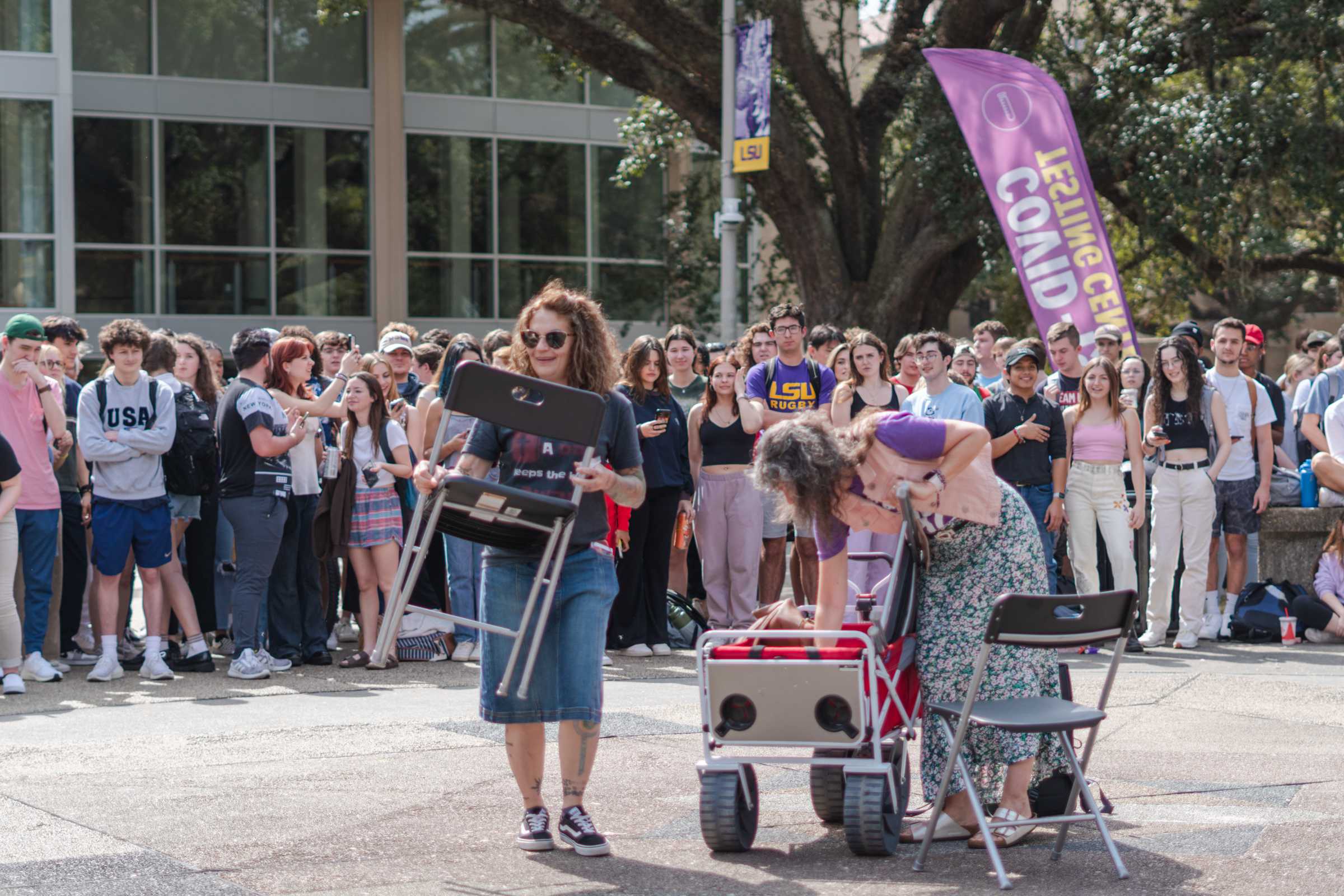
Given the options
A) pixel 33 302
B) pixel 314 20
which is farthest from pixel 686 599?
pixel 314 20

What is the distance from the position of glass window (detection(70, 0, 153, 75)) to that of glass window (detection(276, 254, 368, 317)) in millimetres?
3460

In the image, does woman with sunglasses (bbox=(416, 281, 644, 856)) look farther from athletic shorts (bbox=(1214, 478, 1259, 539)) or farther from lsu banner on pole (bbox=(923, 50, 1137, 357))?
lsu banner on pole (bbox=(923, 50, 1137, 357))

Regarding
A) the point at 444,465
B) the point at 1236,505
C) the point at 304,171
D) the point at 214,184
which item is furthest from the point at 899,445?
the point at 304,171

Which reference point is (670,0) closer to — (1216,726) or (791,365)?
(791,365)

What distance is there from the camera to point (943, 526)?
214 inches

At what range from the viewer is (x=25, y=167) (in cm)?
2153

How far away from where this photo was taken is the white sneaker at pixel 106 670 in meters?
9.04

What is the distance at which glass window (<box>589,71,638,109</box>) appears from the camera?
2580 centimetres

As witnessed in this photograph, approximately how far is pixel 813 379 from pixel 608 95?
54.0 ft

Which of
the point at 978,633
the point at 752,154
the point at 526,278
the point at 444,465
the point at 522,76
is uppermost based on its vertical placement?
the point at 522,76

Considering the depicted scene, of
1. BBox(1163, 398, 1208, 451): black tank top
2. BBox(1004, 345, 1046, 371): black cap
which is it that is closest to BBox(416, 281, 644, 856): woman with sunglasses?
BBox(1004, 345, 1046, 371): black cap

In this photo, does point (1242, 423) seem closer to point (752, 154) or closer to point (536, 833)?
point (536, 833)

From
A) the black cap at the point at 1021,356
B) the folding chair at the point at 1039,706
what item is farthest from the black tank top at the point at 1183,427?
the folding chair at the point at 1039,706

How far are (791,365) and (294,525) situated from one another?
3.44m
